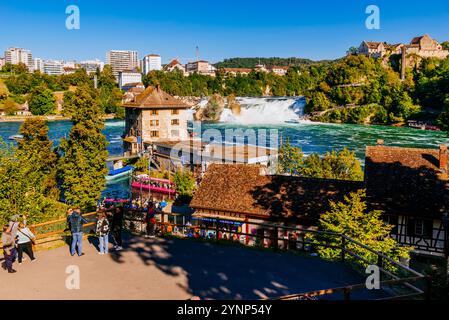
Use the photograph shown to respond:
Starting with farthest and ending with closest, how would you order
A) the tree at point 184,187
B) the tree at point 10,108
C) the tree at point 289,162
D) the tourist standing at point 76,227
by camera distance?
1. the tree at point 10,108
2. the tree at point 289,162
3. the tree at point 184,187
4. the tourist standing at point 76,227

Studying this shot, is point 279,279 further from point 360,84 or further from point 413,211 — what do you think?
point 360,84

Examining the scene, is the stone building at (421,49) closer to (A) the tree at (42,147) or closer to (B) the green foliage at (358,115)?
(B) the green foliage at (358,115)

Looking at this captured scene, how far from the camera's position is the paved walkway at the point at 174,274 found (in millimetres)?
9586

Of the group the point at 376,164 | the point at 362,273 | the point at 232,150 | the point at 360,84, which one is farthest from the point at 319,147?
the point at 360,84

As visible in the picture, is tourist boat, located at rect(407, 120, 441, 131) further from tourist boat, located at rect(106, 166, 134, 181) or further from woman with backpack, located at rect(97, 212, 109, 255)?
woman with backpack, located at rect(97, 212, 109, 255)

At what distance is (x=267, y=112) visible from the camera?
134 m

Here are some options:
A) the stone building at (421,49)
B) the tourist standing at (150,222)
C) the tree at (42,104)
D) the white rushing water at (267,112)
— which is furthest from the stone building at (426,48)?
the tourist standing at (150,222)

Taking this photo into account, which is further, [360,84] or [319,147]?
[360,84]

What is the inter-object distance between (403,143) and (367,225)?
68336 millimetres

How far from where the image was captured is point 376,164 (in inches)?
1013

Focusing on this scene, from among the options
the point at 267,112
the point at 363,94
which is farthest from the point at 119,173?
the point at 363,94

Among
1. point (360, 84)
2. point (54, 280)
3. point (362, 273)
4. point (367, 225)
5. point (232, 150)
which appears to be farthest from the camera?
point (360, 84)

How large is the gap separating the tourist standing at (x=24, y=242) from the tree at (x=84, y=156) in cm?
2380
